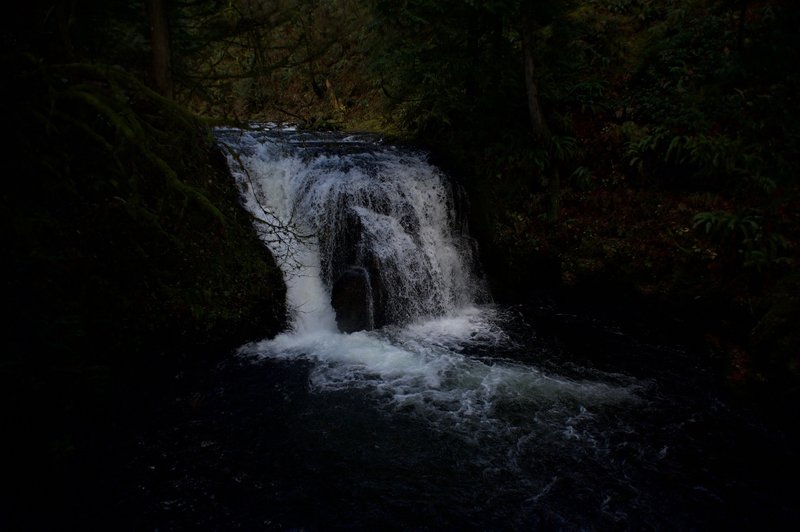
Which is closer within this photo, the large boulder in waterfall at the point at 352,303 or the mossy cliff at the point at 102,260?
the mossy cliff at the point at 102,260

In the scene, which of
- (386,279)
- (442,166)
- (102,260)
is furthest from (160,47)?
(442,166)

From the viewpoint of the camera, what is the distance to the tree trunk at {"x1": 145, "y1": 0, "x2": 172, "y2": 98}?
707cm

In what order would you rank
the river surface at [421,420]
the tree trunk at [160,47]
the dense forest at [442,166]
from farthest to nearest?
the tree trunk at [160,47], the river surface at [421,420], the dense forest at [442,166]

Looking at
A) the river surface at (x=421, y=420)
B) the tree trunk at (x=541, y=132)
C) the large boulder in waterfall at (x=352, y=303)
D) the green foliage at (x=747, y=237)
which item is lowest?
the river surface at (x=421, y=420)

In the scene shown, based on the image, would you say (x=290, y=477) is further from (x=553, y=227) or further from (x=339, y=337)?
(x=553, y=227)

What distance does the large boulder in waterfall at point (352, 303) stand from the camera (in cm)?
953

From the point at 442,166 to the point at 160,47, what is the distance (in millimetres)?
7219

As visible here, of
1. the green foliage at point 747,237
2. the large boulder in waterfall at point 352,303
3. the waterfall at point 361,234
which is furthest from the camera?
the waterfall at point 361,234

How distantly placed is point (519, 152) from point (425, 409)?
7645mm

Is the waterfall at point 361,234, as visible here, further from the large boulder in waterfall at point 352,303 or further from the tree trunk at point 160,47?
the tree trunk at point 160,47

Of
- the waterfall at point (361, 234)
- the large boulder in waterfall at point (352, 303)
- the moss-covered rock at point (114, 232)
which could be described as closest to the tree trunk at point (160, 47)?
the moss-covered rock at point (114, 232)

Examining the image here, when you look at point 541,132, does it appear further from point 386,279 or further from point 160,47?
point 160,47

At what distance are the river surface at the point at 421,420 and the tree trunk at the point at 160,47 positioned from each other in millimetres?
2846

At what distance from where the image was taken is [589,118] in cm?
1170
